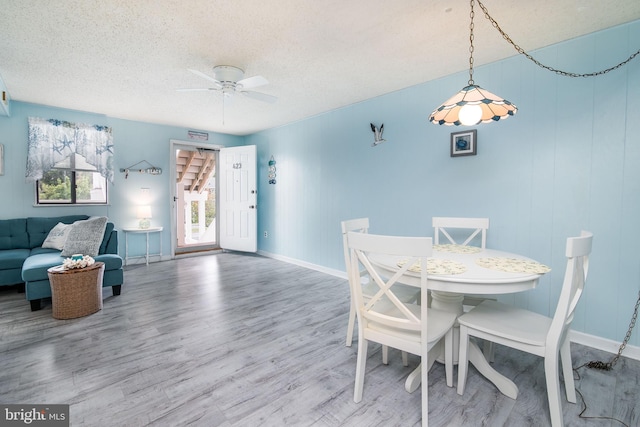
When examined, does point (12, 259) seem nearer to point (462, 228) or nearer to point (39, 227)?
point (39, 227)

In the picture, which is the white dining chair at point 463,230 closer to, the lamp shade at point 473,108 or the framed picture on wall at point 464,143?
the framed picture on wall at point 464,143

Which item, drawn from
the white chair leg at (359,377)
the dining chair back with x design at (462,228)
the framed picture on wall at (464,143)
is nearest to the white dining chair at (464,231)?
the dining chair back with x design at (462,228)

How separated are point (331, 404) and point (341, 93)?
3.20 metres

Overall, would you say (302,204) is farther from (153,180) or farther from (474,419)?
(474,419)

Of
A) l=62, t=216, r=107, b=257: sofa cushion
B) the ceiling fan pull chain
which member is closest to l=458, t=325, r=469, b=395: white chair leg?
the ceiling fan pull chain

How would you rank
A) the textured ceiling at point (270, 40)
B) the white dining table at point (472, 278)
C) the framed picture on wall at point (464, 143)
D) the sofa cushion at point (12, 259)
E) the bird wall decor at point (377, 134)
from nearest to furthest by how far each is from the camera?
the white dining table at point (472, 278)
the textured ceiling at point (270, 40)
the framed picture on wall at point (464, 143)
the sofa cushion at point (12, 259)
the bird wall decor at point (377, 134)

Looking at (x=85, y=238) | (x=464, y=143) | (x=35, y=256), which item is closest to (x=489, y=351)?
(x=464, y=143)

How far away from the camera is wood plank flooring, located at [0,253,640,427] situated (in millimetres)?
1575

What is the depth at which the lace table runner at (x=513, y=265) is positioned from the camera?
5.56ft

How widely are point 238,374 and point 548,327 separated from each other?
1863 mm

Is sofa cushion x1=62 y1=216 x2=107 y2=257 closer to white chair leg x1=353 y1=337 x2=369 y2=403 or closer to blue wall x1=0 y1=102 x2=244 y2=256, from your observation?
blue wall x1=0 y1=102 x2=244 y2=256

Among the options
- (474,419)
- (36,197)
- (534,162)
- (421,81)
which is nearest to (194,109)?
(36,197)

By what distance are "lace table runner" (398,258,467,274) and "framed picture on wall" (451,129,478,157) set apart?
1468 millimetres

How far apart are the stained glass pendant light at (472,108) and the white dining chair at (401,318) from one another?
1.00 meters
